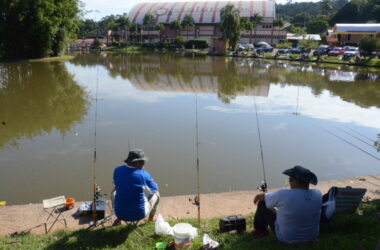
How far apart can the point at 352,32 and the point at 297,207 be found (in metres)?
66.5

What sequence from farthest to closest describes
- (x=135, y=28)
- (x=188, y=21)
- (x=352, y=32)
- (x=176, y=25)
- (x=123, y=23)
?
(x=135, y=28), (x=123, y=23), (x=188, y=21), (x=176, y=25), (x=352, y=32)

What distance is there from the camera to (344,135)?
33.8ft

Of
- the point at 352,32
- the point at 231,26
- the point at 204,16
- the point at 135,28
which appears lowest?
the point at 231,26

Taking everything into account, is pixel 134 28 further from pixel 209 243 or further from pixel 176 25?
pixel 209 243

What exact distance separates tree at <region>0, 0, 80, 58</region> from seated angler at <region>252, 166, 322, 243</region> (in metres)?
40.7

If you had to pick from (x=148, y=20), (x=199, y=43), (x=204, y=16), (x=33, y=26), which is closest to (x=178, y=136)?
A: (x=33, y=26)

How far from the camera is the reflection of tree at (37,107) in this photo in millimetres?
10320

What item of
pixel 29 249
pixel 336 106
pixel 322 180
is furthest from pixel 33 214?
pixel 336 106

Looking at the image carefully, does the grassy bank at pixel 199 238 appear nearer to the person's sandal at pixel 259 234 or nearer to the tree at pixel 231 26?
the person's sandal at pixel 259 234

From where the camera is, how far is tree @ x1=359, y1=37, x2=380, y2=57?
111ft

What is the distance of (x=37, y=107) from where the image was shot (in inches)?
529

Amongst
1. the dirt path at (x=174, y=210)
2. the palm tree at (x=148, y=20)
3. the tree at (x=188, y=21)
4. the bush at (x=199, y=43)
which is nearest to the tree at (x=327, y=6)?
the tree at (x=188, y=21)

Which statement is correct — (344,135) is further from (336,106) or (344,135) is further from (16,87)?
(16,87)

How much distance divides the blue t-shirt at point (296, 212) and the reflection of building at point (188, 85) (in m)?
13.6
